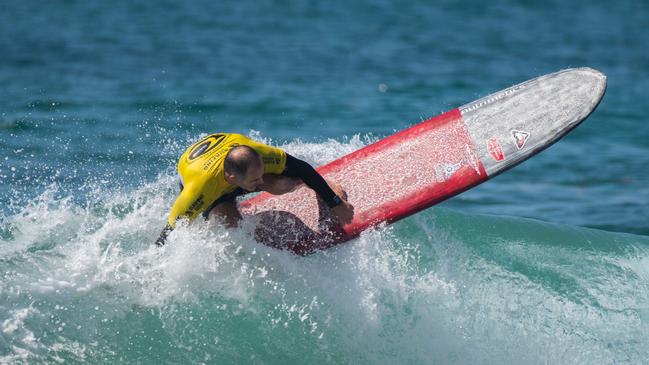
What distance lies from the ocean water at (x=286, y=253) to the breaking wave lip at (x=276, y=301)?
0.02 meters

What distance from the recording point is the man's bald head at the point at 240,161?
5711mm

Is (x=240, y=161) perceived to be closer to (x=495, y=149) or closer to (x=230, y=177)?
(x=230, y=177)

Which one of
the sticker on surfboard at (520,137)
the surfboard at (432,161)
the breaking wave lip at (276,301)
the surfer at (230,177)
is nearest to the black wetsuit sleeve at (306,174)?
the surfer at (230,177)

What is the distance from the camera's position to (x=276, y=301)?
6605 mm

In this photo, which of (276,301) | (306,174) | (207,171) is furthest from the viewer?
(276,301)

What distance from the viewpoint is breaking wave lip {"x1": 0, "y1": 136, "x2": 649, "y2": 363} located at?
6355mm

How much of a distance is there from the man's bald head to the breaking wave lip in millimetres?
670

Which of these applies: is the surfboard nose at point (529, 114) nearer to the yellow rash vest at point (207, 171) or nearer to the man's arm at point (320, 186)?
the man's arm at point (320, 186)

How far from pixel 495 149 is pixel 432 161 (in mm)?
504

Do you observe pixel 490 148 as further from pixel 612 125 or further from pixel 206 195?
pixel 612 125

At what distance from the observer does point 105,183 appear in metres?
9.76

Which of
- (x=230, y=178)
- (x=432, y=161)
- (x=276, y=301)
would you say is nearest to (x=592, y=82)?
(x=432, y=161)

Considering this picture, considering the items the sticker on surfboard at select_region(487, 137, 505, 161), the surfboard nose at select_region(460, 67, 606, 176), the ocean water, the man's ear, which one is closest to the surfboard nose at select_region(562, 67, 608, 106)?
the surfboard nose at select_region(460, 67, 606, 176)

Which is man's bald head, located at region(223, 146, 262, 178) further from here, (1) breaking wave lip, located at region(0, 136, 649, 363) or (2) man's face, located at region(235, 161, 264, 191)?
(1) breaking wave lip, located at region(0, 136, 649, 363)
